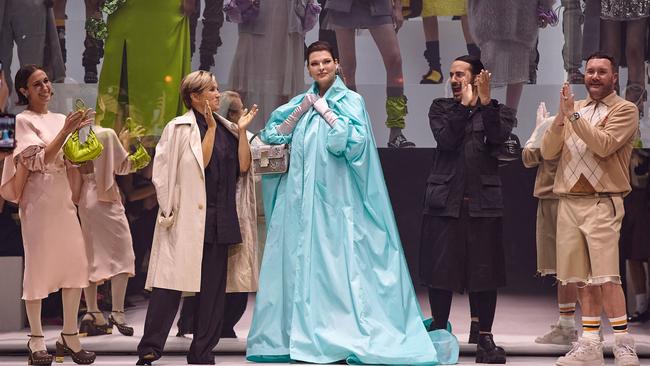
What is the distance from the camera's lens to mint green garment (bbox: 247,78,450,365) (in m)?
6.18

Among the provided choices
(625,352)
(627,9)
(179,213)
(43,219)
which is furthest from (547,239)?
(43,219)

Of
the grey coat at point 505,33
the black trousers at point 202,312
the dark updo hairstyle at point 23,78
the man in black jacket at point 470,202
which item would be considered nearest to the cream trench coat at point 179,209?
the black trousers at point 202,312

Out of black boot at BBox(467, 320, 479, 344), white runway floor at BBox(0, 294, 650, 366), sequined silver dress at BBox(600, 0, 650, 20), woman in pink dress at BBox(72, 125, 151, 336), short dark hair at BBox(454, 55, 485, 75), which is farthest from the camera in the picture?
sequined silver dress at BBox(600, 0, 650, 20)

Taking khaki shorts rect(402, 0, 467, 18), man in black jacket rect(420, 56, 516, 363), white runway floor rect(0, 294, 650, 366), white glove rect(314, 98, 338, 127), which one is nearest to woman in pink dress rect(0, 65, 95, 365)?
white runway floor rect(0, 294, 650, 366)

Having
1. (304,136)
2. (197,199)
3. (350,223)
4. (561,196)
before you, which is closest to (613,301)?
(561,196)

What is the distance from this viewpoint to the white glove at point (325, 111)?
20.9ft

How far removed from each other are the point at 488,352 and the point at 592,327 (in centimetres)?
59

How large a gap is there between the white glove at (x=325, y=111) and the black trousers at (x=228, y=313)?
3.87 feet

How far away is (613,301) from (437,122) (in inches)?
55.3

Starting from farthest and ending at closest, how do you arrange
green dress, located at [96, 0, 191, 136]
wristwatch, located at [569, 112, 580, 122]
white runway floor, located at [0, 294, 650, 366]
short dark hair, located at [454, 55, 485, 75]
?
1. green dress, located at [96, 0, 191, 136]
2. white runway floor, located at [0, 294, 650, 366]
3. short dark hair, located at [454, 55, 485, 75]
4. wristwatch, located at [569, 112, 580, 122]

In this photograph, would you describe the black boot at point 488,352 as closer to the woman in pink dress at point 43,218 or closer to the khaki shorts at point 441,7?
the woman in pink dress at point 43,218

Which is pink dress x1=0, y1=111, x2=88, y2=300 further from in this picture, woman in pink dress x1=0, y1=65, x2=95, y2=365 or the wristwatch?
the wristwatch

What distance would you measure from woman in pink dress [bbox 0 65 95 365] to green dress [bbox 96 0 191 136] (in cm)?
154

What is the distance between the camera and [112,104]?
7848mm
